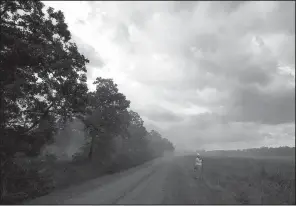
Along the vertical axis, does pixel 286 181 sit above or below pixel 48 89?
below

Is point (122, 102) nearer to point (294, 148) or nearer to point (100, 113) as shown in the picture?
point (100, 113)

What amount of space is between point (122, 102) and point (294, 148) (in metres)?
142

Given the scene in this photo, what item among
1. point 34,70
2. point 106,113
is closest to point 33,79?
point 34,70

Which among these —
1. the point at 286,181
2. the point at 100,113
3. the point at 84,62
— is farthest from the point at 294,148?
the point at 84,62

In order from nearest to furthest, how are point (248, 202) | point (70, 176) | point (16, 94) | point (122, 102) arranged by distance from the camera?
1. point (16, 94)
2. point (248, 202)
3. point (70, 176)
4. point (122, 102)

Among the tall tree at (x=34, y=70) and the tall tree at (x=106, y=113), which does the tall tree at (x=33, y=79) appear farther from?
the tall tree at (x=106, y=113)

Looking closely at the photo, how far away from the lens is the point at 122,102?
39000 mm

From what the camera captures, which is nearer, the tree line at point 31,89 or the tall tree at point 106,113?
the tree line at point 31,89

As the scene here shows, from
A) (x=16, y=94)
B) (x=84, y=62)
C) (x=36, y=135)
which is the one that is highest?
(x=84, y=62)

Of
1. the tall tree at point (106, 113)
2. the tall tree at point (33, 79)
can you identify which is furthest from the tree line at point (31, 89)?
the tall tree at point (106, 113)

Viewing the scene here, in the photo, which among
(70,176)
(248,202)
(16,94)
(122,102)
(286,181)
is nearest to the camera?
(16,94)

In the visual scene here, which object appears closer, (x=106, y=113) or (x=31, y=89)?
(x=31, y=89)

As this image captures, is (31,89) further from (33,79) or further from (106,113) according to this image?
(106,113)

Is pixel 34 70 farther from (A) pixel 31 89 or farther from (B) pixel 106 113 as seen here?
(B) pixel 106 113
